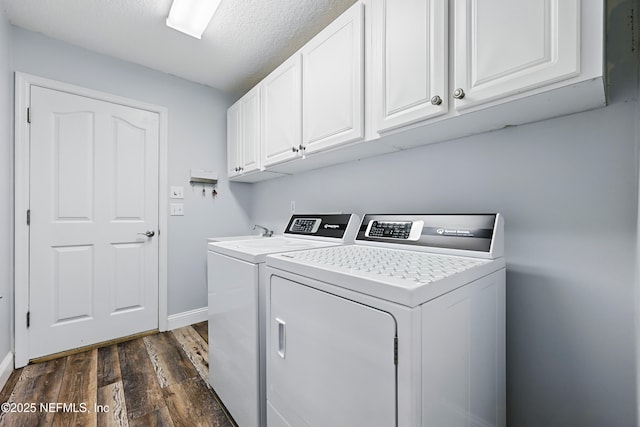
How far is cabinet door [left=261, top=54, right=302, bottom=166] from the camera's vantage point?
175 centimetres

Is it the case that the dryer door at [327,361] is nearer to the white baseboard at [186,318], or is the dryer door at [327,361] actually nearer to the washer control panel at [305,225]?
the washer control panel at [305,225]

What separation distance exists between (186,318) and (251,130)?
187 cm

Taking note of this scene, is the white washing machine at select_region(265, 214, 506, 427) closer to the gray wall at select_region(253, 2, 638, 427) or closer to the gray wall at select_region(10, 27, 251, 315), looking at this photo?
the gray wall at select_region(253, 2, 638, 427)

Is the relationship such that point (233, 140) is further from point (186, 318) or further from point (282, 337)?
point (282, 337)

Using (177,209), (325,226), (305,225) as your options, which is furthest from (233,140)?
(325,226)

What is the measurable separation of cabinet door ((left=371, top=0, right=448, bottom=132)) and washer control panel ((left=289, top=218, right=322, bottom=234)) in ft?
2.68

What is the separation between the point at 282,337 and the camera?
104 cm

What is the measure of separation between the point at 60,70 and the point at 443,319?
296 cm

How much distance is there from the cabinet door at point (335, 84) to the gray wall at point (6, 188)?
192 cm

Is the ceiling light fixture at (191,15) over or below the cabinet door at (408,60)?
over

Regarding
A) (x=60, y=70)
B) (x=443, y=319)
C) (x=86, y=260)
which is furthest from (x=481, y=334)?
(x=60, y=70)

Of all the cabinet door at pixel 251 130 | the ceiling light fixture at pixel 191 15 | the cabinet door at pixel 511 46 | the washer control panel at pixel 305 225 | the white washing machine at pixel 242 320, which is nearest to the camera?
the cabinet door at pixel 511 46

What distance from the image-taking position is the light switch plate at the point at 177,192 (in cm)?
255

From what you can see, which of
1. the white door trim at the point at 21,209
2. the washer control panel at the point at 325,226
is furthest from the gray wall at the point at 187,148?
the washer control panel at the point at 325,226
